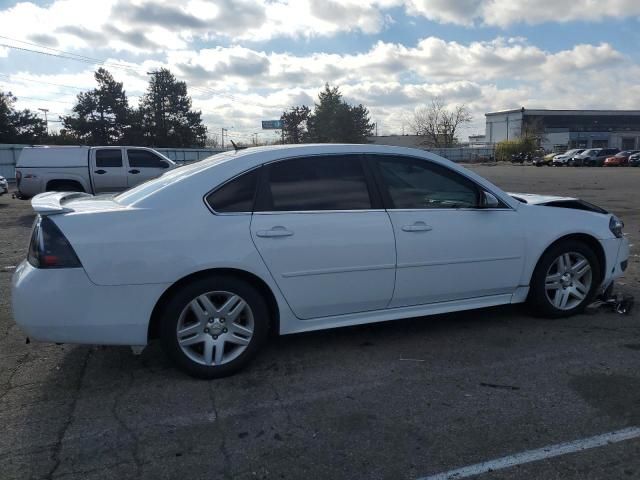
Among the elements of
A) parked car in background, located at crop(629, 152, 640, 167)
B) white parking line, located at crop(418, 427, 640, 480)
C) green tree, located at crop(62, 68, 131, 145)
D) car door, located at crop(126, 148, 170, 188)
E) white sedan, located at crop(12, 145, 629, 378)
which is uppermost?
green tree, located at crop(62, 68, 131, 145)

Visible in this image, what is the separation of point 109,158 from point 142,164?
87 centimetres

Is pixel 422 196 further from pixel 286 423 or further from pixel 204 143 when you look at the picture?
pixel 204 143

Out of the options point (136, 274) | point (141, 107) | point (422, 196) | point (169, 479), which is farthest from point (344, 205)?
point (141, 107)

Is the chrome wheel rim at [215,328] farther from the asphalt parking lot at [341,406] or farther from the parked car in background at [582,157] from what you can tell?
the parked car in background at [582,157]

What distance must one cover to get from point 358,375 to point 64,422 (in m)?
1.89

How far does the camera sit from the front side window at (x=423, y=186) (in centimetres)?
414

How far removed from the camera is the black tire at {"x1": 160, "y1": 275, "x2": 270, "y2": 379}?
11.4 feet

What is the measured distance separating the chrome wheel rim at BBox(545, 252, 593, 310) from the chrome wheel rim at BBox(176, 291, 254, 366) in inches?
108

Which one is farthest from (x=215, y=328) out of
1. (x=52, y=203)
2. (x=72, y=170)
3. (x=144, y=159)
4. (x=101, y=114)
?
(x=101, y=114)

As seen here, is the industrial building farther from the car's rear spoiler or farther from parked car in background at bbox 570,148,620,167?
the car's rear spoiler

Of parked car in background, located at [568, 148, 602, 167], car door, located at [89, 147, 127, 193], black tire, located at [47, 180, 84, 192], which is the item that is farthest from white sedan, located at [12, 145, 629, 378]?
parked car in background, located at [568, 148, 602, 167]

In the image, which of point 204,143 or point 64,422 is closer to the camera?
point 64,422

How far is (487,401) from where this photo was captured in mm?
3305

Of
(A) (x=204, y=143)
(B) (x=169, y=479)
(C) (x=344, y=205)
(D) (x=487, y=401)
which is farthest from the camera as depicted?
(A) (x=204, y=143)
